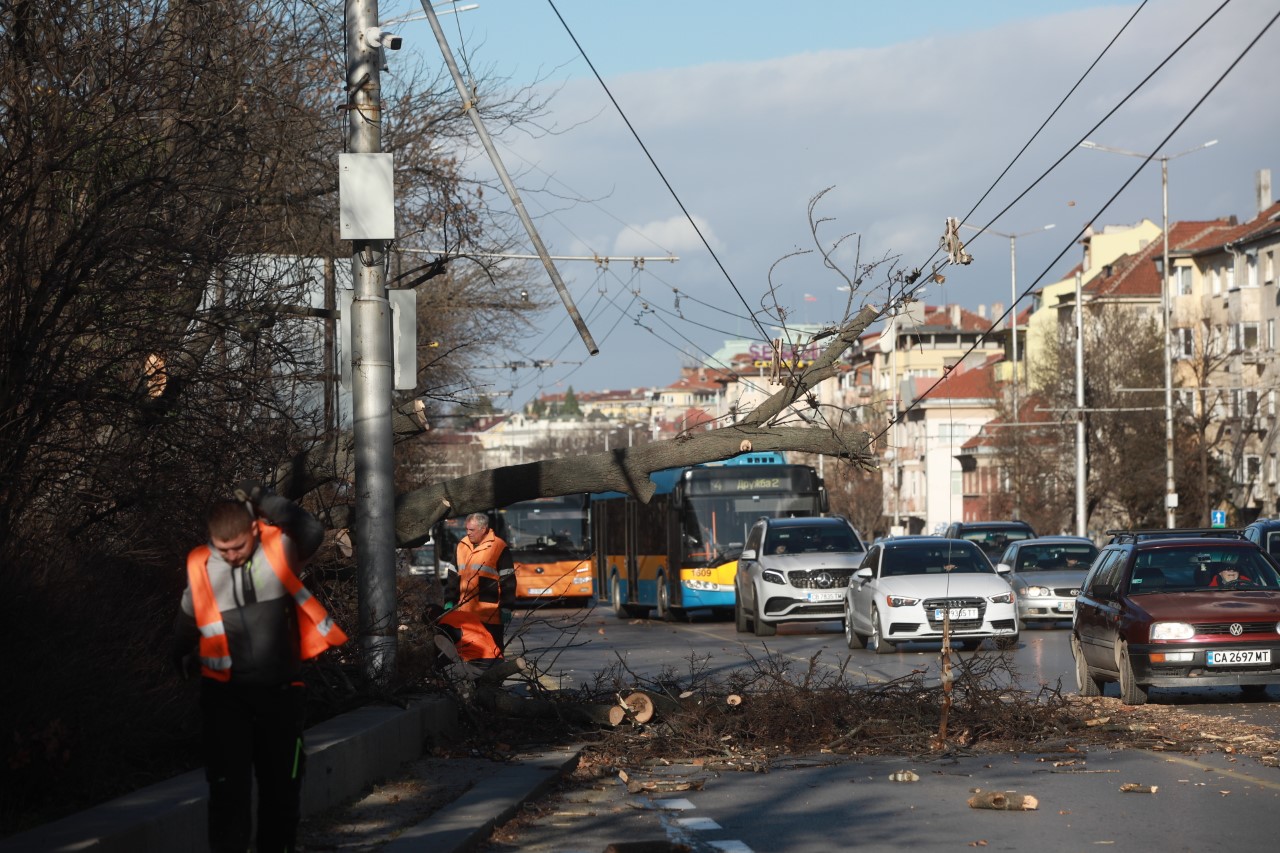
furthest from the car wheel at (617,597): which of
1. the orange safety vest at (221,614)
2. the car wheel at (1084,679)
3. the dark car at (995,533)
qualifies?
the orange safety vest at (221,614)

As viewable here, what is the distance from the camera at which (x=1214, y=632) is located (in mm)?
16453

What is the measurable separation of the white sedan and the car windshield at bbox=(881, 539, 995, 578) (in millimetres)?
15

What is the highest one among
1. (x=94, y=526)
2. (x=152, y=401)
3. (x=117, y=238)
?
(x=117, y=238)

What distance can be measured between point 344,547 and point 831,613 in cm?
1722

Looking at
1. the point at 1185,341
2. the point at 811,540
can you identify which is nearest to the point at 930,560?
the point at 811,540

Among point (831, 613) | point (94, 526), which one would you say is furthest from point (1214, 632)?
point (831, 613)

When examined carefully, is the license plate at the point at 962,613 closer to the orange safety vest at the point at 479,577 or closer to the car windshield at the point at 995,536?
the orange safety vest at the point at 479,577

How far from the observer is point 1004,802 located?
33.8 ft

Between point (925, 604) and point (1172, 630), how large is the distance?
28.2ft

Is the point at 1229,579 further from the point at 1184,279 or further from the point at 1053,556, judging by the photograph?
the point at 1184,279

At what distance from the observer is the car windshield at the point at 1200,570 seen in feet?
57.7

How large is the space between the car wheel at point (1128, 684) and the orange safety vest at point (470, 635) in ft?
19.9

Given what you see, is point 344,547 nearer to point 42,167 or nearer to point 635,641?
point 42,167

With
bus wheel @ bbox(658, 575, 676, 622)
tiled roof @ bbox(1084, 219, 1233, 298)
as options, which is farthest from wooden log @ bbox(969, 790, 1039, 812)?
tiled roof @ bbox(1084, 219, 1233, 298)
